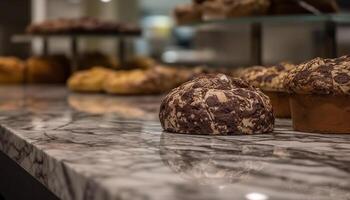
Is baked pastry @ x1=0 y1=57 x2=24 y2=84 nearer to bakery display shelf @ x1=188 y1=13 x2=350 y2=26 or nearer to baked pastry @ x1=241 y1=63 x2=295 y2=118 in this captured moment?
bakery display shelf @ x1=188 y1=13 x2=350 y2=26

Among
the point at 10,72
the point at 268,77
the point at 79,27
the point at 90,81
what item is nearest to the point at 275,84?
the point at 268,77

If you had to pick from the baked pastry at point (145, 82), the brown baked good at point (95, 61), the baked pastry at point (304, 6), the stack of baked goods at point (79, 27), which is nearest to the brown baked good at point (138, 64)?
the brown baked good at point (95, 61)

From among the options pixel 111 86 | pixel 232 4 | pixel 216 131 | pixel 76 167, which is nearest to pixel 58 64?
pixel 111 86

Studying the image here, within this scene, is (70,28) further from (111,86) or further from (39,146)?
(39,146)

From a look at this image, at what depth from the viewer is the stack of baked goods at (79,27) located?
8.17 ft

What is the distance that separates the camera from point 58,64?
8.90 feet

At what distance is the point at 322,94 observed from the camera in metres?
0.85

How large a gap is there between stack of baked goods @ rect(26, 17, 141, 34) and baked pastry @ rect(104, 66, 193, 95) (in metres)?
0.58

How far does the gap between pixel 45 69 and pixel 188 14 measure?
3.31 ft

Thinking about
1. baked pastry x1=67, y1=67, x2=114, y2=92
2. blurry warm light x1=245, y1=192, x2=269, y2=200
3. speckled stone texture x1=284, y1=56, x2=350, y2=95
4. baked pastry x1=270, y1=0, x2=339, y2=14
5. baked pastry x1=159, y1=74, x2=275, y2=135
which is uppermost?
baked pastry x1=270, y1=0, x2=339, y2=14

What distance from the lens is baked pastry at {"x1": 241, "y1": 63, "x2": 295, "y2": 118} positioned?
106 cm

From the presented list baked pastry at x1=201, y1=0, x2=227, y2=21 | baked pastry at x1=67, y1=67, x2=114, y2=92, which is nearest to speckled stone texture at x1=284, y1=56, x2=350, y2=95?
baked pastry at x1=201, y1=0, x2=227, y2=21

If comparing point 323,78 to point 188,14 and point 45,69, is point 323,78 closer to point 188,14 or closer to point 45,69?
point 188,14

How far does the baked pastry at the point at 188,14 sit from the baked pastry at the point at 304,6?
33cm
